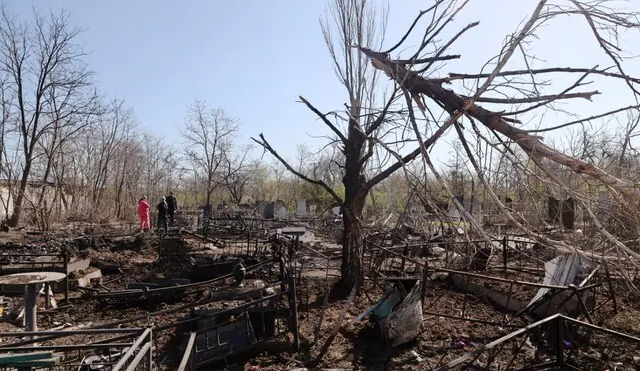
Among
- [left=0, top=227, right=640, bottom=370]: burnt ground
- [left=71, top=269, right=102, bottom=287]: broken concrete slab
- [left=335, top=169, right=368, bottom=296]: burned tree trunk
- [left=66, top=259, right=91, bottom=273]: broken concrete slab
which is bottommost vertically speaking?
[left=0, top=227, right=640, bottom=370]: burnt ground

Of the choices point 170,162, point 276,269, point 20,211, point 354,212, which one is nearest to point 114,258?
point 276,269

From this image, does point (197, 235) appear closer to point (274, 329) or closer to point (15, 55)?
point (274, 329)

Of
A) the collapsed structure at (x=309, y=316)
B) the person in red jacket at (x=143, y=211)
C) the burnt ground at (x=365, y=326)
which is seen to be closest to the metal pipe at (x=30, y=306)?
the collapsed structure at (x=309, y=316)

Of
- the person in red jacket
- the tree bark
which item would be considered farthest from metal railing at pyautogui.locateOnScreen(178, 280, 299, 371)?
the tree bark

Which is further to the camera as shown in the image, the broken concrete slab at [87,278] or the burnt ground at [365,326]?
the broken concrete slab at [87,278]

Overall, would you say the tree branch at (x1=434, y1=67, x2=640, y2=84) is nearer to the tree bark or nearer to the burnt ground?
the burnt ground

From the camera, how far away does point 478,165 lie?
2.84 m

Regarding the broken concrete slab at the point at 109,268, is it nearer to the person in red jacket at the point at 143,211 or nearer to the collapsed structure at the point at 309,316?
the collapsed structure at the point at 309,316

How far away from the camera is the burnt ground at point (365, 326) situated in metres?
6.43

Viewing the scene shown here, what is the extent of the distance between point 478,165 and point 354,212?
5.67 m

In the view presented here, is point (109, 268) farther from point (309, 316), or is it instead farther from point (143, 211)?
point (143, 211)

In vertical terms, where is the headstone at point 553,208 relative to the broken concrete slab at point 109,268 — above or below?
above

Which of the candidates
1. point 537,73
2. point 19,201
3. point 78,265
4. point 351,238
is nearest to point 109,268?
point 78,265

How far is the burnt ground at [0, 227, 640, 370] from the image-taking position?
6.43 meters
